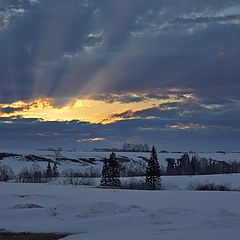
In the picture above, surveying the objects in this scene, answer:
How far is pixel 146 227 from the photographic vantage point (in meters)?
19.7

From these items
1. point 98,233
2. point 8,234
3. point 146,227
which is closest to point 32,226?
point 8,234

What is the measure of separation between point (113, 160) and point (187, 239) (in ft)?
212

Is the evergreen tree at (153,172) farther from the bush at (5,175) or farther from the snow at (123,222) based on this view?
the snow at (123,222)

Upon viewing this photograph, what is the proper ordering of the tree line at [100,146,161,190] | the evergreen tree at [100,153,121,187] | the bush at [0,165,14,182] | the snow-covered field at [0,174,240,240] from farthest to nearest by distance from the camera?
the bush at [0,165,14,182]
the evergreen tree at [100,153,121,187]
the tree line at [100,146,161,190]
the snow-covered field at [0,174,240,240]

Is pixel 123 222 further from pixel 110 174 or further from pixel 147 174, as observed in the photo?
pixel 147 174

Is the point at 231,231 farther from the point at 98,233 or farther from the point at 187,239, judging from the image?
the point at 98,233

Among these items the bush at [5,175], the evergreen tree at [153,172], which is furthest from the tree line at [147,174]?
the bush at [5,175]

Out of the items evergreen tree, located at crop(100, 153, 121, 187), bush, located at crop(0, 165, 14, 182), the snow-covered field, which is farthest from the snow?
bush, located at crop(0, 165, 14, 182)

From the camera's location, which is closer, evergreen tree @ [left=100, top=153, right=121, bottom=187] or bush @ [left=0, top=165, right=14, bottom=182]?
evergreen tree @ [left=100, top=153, right=121, bottom=187]

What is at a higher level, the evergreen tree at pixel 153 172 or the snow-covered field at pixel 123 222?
the evergreen tree at pixel 153 172

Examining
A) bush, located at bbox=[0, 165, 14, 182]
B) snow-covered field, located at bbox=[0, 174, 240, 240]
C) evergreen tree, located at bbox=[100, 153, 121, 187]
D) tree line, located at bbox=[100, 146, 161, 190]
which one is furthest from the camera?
bush, located at bbox=[0, 165, 14, 182]

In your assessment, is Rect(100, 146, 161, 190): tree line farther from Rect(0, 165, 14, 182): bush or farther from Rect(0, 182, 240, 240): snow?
Rect(0, 182, 240, 240): snow

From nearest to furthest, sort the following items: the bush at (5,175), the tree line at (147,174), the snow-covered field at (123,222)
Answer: the snow-covered field at (123,222), the tree line at (147,174), the bush at (5,175)

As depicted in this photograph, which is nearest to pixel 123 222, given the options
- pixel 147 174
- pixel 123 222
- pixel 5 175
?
pixel 123 222
